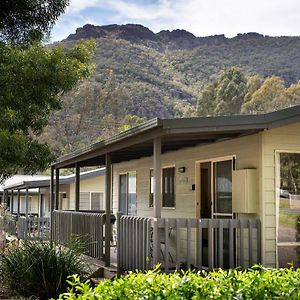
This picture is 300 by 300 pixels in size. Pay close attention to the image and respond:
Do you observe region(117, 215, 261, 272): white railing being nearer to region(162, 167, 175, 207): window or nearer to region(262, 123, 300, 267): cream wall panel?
region(262, 123, 300, 267): cream wall panel

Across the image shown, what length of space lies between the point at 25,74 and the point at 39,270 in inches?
140

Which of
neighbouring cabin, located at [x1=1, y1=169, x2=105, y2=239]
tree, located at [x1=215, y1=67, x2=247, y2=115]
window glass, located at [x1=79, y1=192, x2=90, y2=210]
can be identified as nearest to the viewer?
neighbouring cabin, located at [x1=1, y1=169, x2=105, y2=239]

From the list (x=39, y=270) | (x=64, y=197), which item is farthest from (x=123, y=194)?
(x=64, y=197)

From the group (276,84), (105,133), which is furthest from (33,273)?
(105,133)

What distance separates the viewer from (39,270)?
378 inches

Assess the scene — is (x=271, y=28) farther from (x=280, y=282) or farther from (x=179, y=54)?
(x=280, y=282)

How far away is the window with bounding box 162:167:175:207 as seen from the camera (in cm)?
1310

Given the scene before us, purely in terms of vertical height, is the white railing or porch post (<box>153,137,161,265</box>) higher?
porch post (<box>153,137,161,265</box>)

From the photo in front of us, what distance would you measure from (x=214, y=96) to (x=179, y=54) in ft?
52.7

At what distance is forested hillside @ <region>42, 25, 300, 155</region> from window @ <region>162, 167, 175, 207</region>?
1471 inches

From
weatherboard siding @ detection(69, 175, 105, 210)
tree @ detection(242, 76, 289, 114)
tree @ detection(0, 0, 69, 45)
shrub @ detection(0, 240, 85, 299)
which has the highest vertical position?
tree @ detection(242, 76, 289, 114)

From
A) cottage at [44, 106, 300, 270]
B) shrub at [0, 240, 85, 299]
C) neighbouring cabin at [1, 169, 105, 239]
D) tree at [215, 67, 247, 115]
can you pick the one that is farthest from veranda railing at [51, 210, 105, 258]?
tree at [215, 67, 247, 115]

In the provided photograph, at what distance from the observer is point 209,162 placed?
439 inches

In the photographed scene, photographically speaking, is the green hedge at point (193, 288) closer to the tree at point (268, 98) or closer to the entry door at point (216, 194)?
the entry door at point (216, 194)
